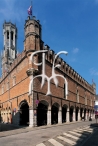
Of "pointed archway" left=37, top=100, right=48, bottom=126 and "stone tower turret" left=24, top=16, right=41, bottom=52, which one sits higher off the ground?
"stone tower turret" left=24, top=16, right=41, bottom=52

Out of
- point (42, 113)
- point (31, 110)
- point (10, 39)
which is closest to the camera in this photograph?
point (31, 110)

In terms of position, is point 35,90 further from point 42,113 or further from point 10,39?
point 10,39

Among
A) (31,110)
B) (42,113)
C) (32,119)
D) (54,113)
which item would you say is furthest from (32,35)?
(54,113)

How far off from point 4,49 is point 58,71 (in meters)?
63.2

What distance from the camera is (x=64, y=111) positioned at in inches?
1650

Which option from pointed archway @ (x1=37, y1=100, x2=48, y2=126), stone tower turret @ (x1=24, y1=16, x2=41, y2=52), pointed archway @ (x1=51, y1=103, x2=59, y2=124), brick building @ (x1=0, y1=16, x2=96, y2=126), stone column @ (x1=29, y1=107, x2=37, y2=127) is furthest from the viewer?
pointed archway @ (x1=51, y1=103, x2=59, y2=124)

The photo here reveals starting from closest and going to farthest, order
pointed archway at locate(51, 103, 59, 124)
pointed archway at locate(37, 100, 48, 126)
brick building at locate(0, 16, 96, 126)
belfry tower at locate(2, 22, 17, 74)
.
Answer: brick building at locate(0, 16, 96, 126) → pointed archway at locate(37, 100, 48, 126) → pointed archway at locate(51, 103, 59, 124) → belfry tower at locate(2, 22, 17, 74)

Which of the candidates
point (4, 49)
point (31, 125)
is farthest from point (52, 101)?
point (4, 49)

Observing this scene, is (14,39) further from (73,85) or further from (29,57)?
(29,57)

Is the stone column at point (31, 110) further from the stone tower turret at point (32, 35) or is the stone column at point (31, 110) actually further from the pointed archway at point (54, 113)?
the pointed archway at point (54, 113)

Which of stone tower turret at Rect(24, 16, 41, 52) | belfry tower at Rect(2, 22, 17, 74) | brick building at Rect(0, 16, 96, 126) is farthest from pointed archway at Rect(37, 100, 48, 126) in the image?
belfry tower at Rect(2, 22, 17, 74)

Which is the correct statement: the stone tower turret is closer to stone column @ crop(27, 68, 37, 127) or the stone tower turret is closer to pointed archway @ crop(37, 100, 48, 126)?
stone column @ crop(27, 68, 37, 127)

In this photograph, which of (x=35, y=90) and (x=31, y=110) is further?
(x=35, y=90)

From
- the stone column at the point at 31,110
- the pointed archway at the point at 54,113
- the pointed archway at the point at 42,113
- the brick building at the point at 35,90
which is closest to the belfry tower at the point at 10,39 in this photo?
the brick building at the point at 35,90
